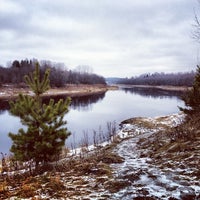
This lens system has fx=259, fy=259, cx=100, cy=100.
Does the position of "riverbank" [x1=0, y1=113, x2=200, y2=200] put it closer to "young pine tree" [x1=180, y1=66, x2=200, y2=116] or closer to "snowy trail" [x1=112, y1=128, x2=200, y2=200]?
"snowy trail" [x1=112, y1=128, x2=200, y2=200]

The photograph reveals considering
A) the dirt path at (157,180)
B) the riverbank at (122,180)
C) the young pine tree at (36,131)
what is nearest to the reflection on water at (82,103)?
the young pine tree at (36,131)

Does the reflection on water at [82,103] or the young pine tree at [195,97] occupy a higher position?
the young pine tree at [195,97]

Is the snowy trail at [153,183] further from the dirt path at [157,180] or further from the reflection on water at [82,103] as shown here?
the reflection on water at [82,103]

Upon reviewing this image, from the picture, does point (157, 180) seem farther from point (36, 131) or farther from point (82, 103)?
point (82, 103)

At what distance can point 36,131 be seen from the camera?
29.6 feet

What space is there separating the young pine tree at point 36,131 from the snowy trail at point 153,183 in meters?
2.65

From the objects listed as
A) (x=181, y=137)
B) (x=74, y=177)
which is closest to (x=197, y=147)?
(x=181, y=137)

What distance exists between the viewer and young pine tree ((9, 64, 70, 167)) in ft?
29.0

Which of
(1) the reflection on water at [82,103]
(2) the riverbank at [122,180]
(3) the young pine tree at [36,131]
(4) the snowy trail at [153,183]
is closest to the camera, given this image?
(4) the snowy trail at [153,183]

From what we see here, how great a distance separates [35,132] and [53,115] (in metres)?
0.87

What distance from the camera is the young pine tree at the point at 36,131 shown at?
29.0ft

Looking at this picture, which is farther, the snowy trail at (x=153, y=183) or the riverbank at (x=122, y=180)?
the riverbank at (x=122, y=180)

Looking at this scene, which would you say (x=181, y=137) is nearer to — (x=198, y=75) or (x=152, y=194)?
(x=152, y=194)

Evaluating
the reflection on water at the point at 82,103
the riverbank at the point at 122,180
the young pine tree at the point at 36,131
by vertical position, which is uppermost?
the young pine tree at the point at 36,131
